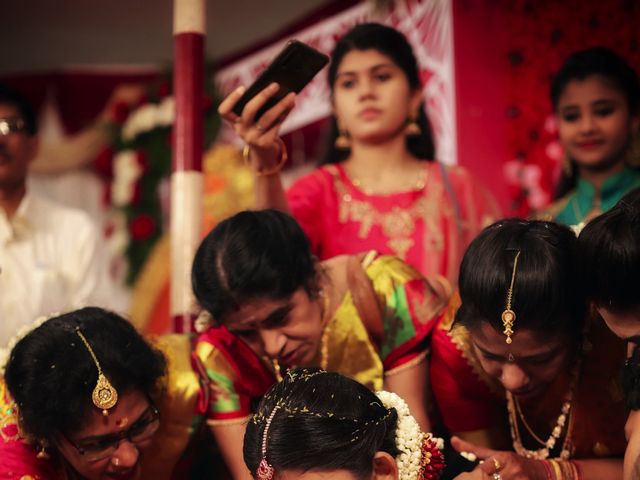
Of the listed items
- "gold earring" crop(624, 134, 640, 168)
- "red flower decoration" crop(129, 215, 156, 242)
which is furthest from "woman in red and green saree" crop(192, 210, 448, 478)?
"red flower decoration" crop(129, 215, 156, 242)

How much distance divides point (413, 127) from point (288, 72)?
768mm

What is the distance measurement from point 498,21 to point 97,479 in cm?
302

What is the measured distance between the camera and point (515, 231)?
2.45m

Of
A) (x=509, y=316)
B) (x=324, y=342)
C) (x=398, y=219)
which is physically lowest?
(x=324, y=342)

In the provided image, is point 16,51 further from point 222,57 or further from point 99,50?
point 222,57

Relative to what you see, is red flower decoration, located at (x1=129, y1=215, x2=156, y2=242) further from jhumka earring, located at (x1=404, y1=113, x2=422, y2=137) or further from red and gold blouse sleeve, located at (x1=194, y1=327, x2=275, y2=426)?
red and gold blouse sleeve, located at (x1=194, y1=327, x2=275, y2=426)

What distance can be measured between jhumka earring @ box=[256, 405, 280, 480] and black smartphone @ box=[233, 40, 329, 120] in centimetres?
105

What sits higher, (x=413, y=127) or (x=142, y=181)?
(x=413, y=127)

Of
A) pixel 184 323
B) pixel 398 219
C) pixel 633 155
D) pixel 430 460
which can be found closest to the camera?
pixel 430 460

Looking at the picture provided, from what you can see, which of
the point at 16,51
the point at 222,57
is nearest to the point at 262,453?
the point at 222,57

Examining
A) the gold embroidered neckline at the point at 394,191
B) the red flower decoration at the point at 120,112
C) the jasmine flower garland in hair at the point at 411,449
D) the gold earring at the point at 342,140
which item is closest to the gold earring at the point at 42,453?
the jasmine flower garland in hair at the point at 411,449

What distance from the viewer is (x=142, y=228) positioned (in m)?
6.38

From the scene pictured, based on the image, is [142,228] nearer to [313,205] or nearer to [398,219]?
[313,205]

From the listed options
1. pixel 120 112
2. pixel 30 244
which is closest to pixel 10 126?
pixel 30 244
